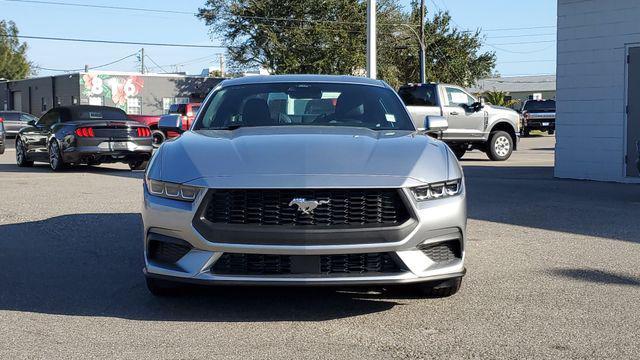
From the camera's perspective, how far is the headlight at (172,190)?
4777 mm

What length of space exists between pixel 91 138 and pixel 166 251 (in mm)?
12236

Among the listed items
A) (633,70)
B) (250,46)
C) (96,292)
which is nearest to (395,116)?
(96,292)

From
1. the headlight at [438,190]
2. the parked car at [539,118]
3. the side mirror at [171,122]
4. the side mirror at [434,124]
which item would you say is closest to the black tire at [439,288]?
the headlight at [438,190]

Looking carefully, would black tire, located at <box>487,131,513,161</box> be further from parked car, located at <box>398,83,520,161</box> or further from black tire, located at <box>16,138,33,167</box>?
black tire, located at <box>16,138,33,167</box>

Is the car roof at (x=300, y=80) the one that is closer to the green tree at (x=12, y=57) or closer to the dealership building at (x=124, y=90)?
the dealership building at (x=124, y=90)

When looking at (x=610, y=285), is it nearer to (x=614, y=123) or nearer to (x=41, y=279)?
(x=41, y=279)

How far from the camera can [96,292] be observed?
18.9ft

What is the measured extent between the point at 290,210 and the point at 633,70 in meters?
11.0

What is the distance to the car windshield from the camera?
20.5 feet

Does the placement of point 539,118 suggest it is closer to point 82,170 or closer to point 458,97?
point 458,97

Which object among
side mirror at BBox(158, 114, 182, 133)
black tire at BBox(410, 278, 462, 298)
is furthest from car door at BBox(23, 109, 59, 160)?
black tire at BBox(410, 278, 462, 298)

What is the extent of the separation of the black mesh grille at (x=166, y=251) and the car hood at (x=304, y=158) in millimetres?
409

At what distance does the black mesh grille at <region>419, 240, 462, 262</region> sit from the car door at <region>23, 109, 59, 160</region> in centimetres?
1444

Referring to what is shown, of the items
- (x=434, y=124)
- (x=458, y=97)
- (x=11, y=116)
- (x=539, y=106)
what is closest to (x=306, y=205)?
(x=434, y=124)
